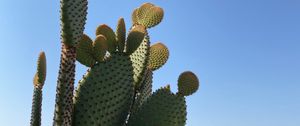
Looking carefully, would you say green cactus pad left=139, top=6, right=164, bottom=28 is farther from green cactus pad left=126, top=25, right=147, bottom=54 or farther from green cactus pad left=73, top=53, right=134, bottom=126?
green cactus pad left=73, top=53, right=134, bottom=126

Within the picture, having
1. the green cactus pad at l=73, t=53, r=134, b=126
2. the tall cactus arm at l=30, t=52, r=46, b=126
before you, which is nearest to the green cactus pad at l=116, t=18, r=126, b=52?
the green cactus pad at l=73, t=53, r=134, b=126

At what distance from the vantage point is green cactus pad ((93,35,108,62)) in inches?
189

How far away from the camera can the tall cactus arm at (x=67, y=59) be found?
4.50m

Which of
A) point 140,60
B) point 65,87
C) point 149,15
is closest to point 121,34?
point 140,60

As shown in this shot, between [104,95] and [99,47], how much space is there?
44cm

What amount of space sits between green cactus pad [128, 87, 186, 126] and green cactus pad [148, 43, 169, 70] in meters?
0.56

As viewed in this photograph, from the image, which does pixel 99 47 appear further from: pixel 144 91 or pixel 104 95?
pixel 144 91

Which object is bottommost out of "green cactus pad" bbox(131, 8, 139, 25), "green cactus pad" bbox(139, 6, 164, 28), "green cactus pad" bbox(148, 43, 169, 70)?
"green cactus pad" bbox(148, 43, 169, 70)

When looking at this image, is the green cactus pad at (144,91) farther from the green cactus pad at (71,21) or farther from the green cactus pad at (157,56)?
the green cactus pad at (71,21)

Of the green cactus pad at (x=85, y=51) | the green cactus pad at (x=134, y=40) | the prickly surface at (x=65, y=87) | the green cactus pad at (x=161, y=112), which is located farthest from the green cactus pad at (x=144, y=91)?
the prickly surface at (x=65, y=87)

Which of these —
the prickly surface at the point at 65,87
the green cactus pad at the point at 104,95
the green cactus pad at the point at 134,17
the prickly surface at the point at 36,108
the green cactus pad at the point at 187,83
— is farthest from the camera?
the green cactus pad at the point at 134,17

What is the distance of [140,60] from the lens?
532 cm

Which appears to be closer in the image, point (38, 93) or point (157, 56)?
point (38, 93)

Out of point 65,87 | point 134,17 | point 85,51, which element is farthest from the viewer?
point 134,17
